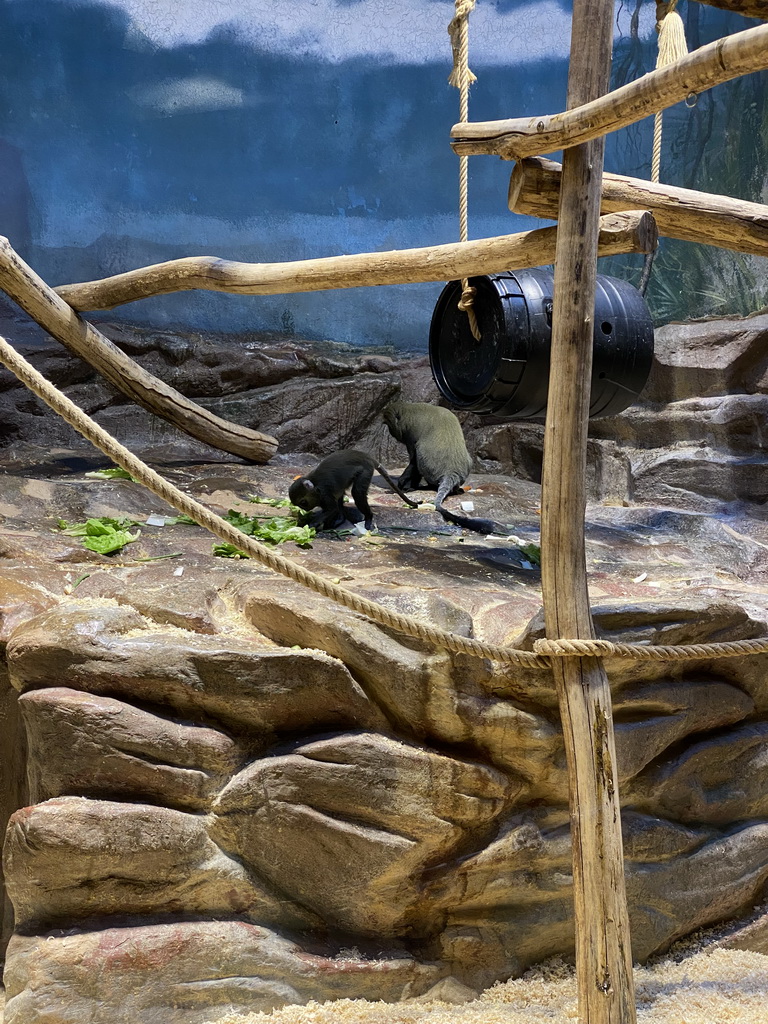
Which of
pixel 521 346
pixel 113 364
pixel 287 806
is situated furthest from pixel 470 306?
pixel 113 364

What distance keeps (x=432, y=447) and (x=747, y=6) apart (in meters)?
4.31

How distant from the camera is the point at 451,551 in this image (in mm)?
5340

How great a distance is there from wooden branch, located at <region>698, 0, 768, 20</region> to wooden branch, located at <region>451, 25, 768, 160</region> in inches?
28.3

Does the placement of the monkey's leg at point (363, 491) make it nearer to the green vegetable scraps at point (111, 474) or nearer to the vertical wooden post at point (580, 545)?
the green vegetable scraps at point (111, 474)

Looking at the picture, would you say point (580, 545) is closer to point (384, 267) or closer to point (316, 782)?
point (316, 782)

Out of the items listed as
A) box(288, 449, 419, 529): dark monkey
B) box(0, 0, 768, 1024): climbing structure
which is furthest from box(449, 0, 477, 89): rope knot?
box(288, 449, 419, 529): dark monkey

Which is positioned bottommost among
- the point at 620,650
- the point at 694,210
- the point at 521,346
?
the point at 620,650

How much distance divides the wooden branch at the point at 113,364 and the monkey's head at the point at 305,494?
1.54m

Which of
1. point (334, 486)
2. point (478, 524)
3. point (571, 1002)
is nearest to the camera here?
point (571, 1002)

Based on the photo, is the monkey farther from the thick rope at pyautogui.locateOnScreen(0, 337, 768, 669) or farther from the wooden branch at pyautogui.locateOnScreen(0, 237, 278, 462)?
the thick rope at pyautogui.locateOnScreen(0, 337, 768, 669)

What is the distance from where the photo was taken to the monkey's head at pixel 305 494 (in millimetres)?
5781

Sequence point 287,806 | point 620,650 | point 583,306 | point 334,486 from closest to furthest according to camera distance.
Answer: point 620,650
point 583,306
point 287,806
point 334,486

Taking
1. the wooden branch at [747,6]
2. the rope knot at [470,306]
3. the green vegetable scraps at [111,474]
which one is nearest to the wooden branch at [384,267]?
the rope knot at [470,306]

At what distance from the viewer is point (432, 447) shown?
7344mm
